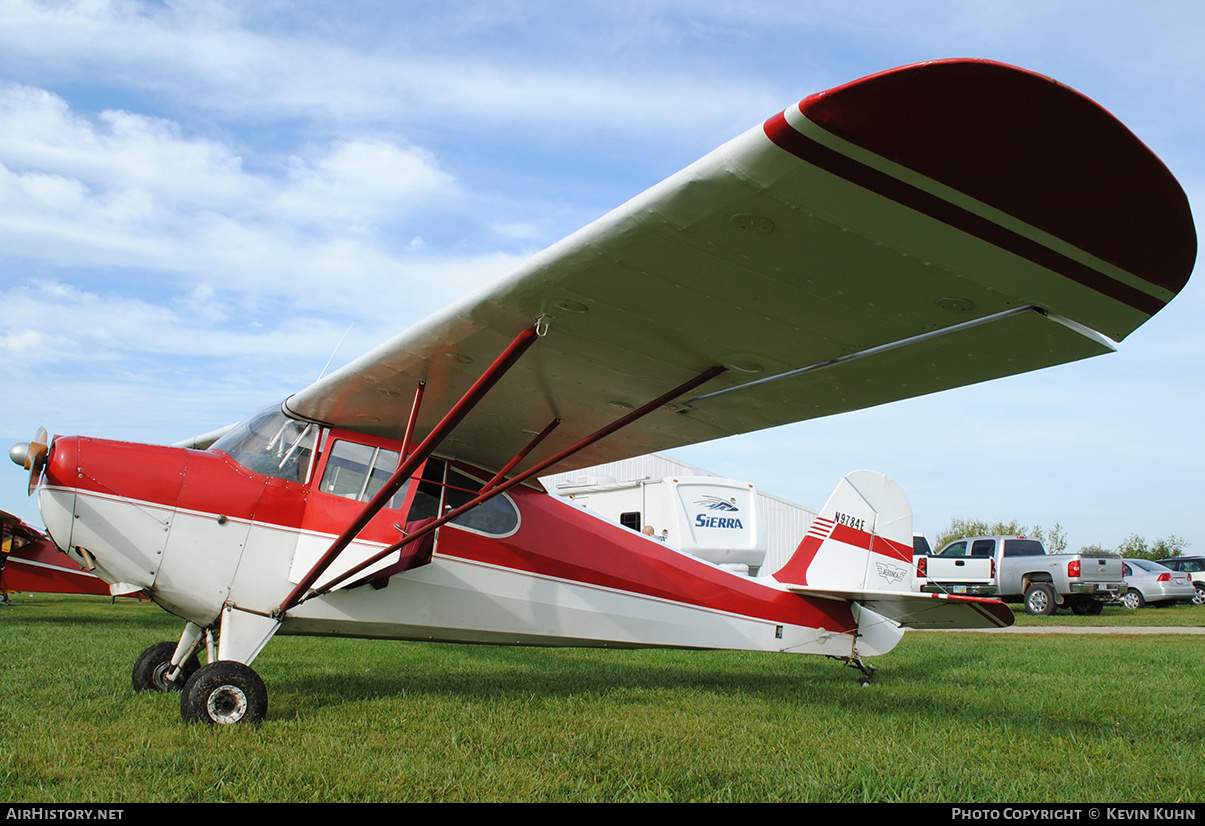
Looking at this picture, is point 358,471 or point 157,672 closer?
point 358,471

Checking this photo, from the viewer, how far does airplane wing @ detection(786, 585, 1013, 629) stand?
16.8 feet

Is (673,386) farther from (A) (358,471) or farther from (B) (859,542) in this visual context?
(B) (859,542)

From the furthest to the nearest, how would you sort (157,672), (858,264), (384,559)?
(157,672) < (384,559) < (858,264)

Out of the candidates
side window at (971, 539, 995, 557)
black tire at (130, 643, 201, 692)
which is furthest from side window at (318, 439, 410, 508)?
side window at (971, 539, 995, 557)

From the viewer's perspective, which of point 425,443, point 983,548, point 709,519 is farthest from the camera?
point 983,548

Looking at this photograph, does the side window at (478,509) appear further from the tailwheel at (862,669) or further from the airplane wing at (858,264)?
the tailwheel at (862,669)

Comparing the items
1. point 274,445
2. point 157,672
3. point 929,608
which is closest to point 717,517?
point 929,608

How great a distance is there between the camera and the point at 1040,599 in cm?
1764

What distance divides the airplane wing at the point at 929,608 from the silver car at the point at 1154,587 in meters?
19.0

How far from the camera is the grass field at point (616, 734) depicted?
326cm

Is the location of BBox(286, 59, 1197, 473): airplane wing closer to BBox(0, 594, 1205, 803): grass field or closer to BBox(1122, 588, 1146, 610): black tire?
BBox(0, 594, 1205, 803): grass field

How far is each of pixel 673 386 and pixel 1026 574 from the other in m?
17.1

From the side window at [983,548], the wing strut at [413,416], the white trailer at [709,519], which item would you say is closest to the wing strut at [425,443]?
the wing strut at [413,416]

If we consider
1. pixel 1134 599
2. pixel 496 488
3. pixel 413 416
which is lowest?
pixel 1134 599
